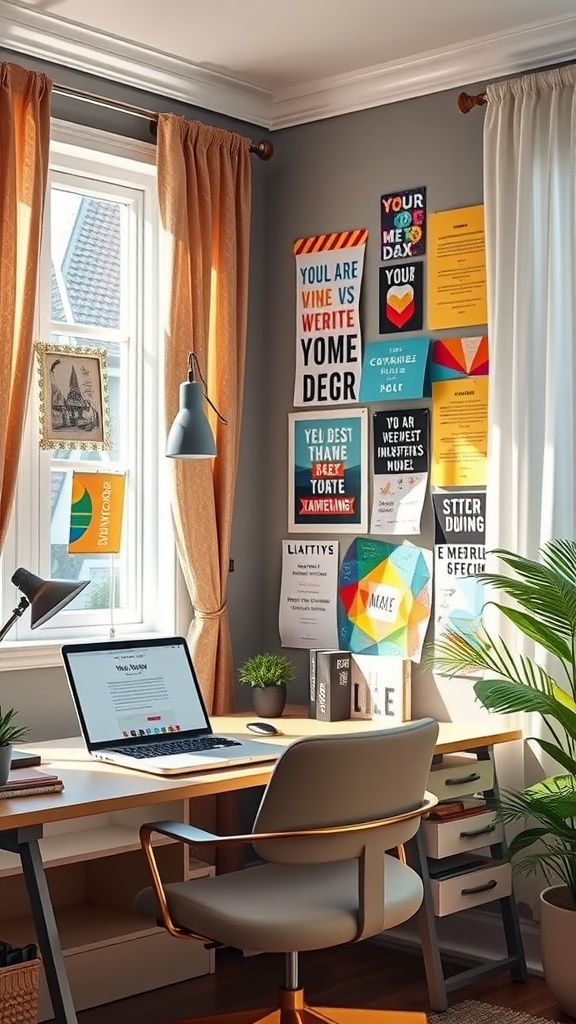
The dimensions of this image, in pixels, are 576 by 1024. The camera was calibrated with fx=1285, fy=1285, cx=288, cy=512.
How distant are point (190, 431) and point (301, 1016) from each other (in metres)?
1.51

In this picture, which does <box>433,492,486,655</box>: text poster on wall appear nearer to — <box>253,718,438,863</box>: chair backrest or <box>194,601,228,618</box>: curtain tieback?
<box>194,601,228,618</box>: curtain tieback

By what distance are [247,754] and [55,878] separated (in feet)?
2.92

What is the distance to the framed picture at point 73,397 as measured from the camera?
375 cm

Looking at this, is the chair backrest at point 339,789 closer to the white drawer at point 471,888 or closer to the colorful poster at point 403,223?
the white drawer at point 471,888

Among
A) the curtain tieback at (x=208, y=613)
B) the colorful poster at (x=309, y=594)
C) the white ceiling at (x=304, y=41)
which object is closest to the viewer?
the white ceiling at (x=304, y=41)

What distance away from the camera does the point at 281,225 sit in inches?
173

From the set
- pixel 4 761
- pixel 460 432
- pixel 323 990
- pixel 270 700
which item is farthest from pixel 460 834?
pixel 4 761

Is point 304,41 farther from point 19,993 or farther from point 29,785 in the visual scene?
point 19,993

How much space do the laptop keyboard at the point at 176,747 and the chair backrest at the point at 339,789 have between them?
59 cm

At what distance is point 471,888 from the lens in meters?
3.50

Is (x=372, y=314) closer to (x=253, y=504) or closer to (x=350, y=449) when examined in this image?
(x=350, y=449)

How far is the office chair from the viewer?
2.56m

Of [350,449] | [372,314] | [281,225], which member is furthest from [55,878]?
[281,225]

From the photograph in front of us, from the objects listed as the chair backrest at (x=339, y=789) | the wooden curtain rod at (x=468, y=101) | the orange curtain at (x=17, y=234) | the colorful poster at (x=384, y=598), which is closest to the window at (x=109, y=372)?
the orange curtain at (x=17, y=234)
